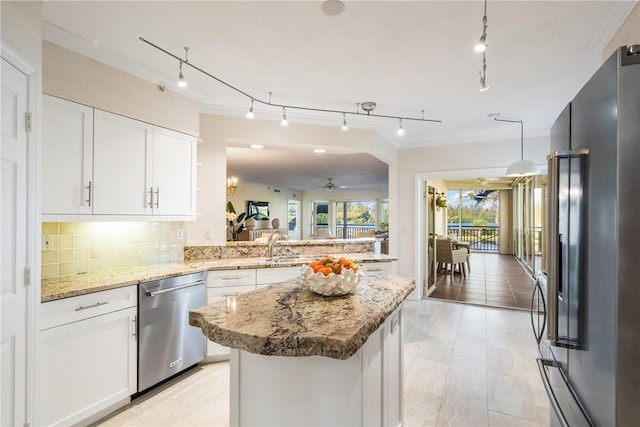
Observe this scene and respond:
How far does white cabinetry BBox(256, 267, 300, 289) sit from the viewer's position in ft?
9.84

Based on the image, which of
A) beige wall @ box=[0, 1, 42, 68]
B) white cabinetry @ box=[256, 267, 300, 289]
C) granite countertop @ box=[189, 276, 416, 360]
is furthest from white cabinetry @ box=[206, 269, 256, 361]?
beige wall @ box=[0, 1, 42, 68]

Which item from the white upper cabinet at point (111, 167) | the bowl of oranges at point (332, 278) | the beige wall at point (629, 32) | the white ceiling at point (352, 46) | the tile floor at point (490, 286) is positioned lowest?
the tile floor at point (490, 286)

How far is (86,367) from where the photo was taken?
1992 millimetres

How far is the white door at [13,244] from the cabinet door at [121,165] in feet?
2.62

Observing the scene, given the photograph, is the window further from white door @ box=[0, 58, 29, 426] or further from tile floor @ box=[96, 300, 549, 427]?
white door @ box=[0, 58, 29, 426]

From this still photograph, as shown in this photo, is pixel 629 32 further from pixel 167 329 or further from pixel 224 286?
pixel 167 329

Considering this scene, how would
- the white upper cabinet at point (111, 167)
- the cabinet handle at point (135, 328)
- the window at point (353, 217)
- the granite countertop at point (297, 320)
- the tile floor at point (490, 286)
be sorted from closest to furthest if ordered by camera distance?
1. the granite countertop at point (297, 320)
2. the white upper cabinet at point (111, 167)
3. the cabinet handle at point (135, 328)
4. the tile floor at point (490, 286)
5. the window at point (353, 217)

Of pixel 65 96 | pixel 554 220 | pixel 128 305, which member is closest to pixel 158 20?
pixel 65 96

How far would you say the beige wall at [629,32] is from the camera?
1702 mm

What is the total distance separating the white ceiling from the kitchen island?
5.53 ft

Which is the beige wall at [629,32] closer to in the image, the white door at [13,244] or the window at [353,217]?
the white door at [13,244]

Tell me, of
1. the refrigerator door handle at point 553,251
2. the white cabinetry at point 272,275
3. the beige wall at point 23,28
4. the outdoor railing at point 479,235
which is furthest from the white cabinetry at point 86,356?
the outdoor railing at point 479,235

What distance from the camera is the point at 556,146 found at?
150 centimetres

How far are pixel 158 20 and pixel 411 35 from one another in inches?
64.4
